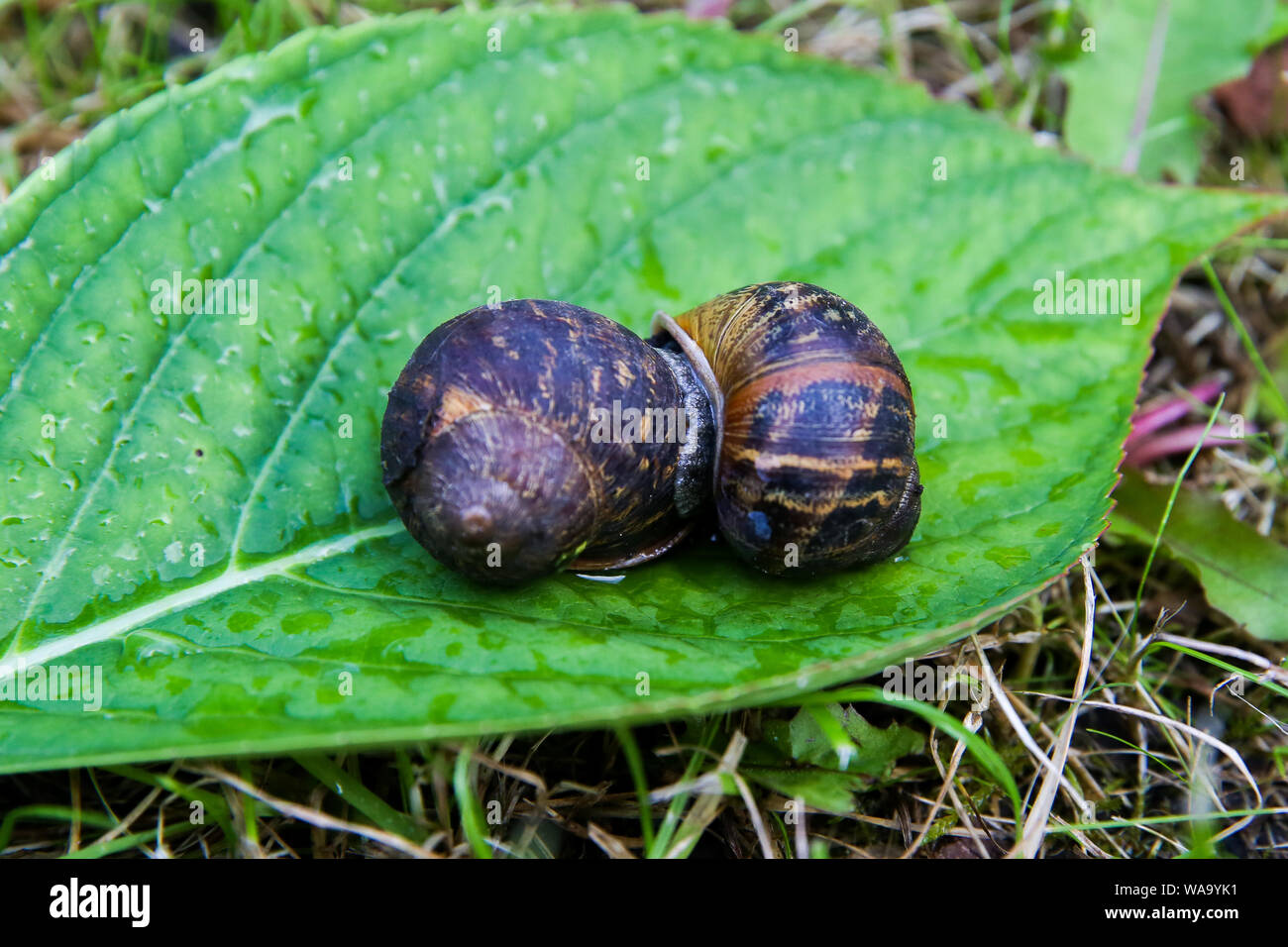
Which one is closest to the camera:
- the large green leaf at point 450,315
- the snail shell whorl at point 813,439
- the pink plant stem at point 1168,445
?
the large green leaf at point 450,315

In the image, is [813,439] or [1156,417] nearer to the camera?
[813,439]

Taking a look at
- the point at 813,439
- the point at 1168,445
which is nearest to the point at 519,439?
the point at 813,439

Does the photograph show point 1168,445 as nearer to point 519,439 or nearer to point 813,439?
point 813,439

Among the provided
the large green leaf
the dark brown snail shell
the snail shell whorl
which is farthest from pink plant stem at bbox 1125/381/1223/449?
the dark brown snail shell

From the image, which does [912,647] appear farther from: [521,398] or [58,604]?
[58,604]

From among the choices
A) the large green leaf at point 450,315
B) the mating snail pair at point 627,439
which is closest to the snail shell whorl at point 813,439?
the mating snail pair at point 627,439

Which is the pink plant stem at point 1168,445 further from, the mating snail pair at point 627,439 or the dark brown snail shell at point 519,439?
the dark brown snail shell at point 519,439
